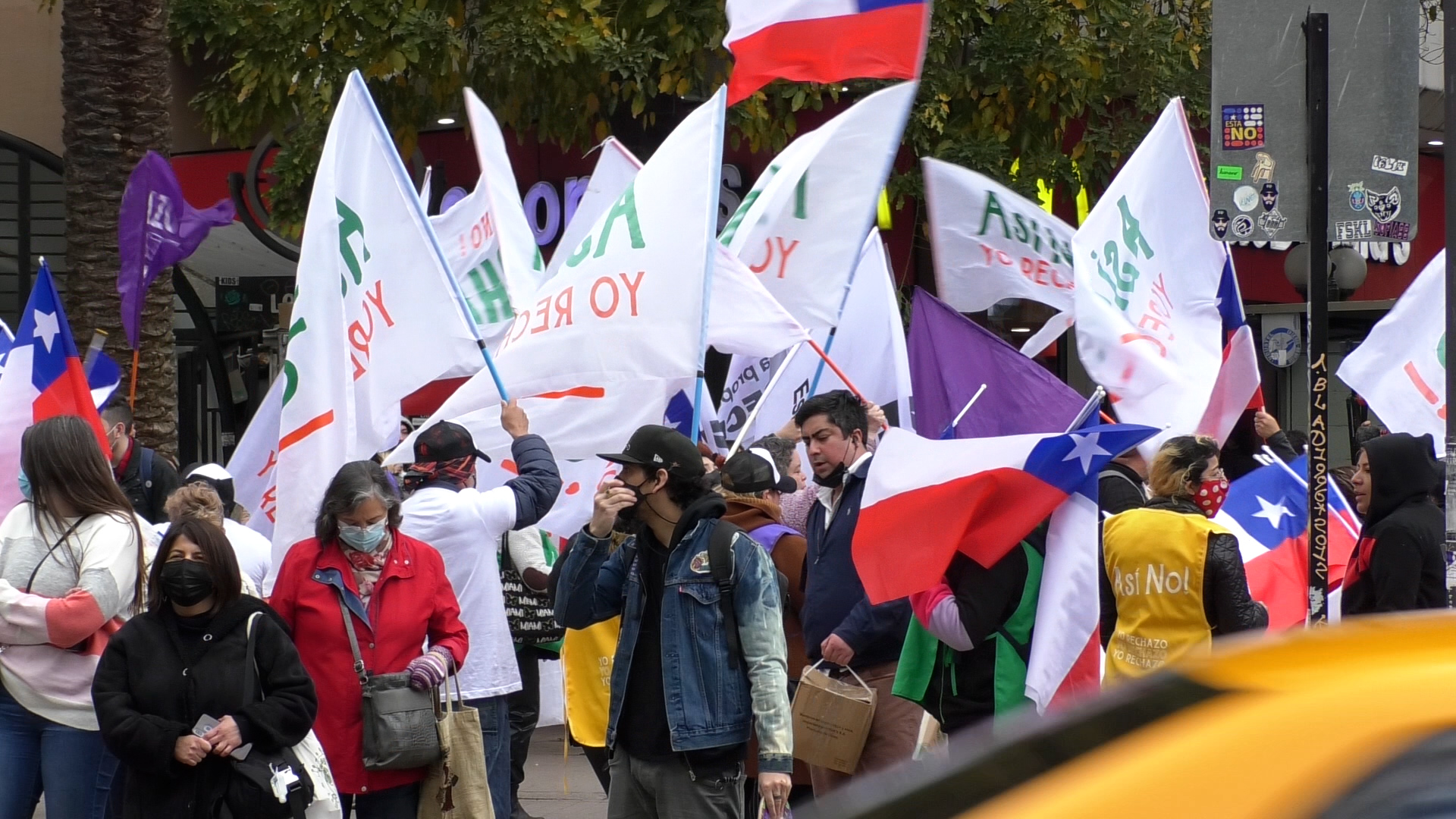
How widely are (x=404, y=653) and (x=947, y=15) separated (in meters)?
9.22

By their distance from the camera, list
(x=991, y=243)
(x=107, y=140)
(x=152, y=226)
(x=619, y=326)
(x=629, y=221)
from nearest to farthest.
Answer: (x=619, y=326) → (x=629, y=221) → (x=991, y=243) → (x=152, y=226) → (x=107, y=140)

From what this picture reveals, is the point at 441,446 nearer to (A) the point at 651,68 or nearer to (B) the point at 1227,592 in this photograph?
(B) the point at 1227,592

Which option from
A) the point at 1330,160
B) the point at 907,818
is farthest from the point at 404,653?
the point at 907,818

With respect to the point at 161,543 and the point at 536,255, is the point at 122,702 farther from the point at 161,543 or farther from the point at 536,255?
the point at 536,255

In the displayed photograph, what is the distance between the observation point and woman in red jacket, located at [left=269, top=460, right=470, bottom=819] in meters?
5.75

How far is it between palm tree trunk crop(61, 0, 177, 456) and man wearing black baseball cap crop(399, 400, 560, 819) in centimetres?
578

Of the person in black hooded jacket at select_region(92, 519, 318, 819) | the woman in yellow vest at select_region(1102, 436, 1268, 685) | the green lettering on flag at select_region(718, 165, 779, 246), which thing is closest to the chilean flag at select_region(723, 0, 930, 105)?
the green lettering on flag at select_region(718, 165, 779, 246)

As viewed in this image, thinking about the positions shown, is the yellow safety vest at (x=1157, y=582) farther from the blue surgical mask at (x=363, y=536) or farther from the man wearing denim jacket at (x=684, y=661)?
the blue surgical mask at (x=363, y=536)

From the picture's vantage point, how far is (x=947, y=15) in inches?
542

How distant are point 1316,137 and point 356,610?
3.53m

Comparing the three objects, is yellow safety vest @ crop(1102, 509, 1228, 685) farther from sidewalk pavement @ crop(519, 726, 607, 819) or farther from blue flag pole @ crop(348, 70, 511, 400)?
sidewalk pavement @ crop(519, 726, 607, 819)

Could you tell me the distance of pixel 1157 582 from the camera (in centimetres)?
595

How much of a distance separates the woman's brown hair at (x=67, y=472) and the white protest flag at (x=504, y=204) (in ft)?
11.5

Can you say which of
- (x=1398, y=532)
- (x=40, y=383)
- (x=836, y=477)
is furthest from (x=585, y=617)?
(x=1398, y=532)
